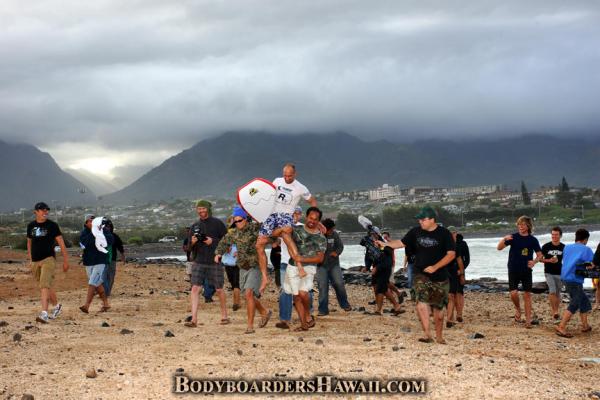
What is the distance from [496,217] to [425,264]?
164017mm

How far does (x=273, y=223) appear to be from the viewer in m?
10.1

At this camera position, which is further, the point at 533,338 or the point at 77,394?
the point at 533,338

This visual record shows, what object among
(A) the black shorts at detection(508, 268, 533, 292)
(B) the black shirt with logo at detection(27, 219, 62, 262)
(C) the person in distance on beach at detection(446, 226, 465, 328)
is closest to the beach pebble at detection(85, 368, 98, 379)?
(B) the black shirt with logo at detection(27, 219, 62, 262)

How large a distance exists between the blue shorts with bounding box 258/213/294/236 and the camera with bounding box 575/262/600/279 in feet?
15.1

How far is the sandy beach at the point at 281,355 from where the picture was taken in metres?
6.85

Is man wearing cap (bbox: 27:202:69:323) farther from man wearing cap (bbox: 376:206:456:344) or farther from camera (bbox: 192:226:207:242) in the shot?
man wearing cap (bbox: 376:206:456:344)

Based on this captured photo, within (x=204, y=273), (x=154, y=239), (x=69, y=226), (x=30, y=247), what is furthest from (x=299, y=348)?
(x=69, y=226)

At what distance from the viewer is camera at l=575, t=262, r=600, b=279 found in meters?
10.3

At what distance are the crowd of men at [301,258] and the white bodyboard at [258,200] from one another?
7.5 inches

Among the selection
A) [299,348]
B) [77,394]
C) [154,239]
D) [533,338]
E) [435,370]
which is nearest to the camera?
[77,394]

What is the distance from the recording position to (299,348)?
8789 mm

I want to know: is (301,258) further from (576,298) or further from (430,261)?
(576,298)

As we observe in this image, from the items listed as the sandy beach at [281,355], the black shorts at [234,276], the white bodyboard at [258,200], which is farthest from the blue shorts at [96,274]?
the white bodyboard at [258,200]

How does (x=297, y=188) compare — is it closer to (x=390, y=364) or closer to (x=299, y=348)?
(x=299, y=348)
